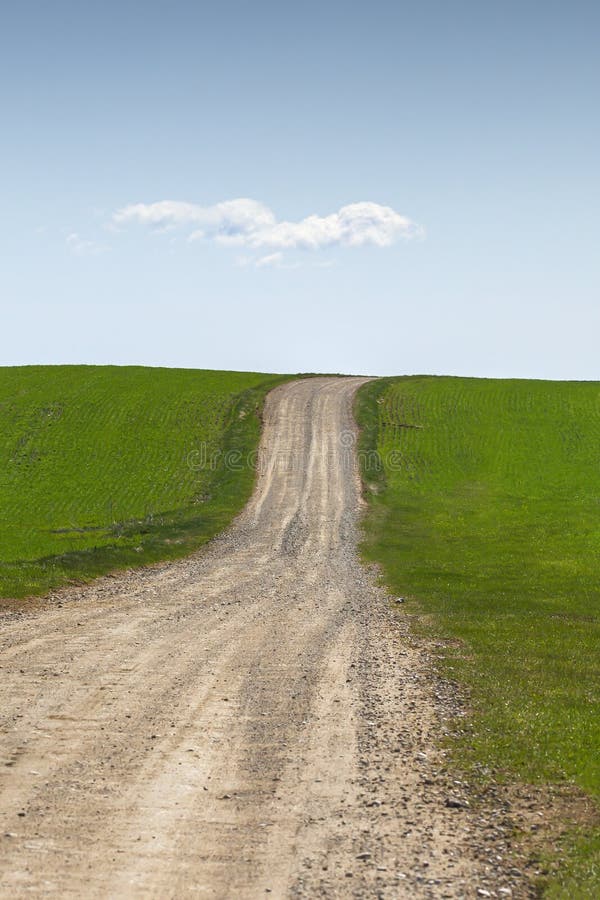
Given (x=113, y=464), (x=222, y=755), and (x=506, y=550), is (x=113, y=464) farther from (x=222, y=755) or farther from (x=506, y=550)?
(x=222, y=755)

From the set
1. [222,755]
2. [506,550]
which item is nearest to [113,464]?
[506,550]

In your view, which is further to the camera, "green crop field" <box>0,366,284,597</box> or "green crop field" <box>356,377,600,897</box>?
"green crop field" <box>0,366,284,597</box>

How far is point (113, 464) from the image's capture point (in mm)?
60438

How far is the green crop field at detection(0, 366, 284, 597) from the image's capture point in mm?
39094

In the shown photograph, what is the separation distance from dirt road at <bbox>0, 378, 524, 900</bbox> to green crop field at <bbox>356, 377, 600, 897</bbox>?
54.8 inches

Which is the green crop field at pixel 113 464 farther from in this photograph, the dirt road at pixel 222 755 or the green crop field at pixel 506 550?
the green crop field at pixel 506 550

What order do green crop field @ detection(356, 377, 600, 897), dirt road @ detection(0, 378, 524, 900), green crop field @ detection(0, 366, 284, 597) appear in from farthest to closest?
green crop field @ detection(0, 366, 284, 597), green crop field @ detection(356, 377, 600, 897), dirt road @ detection(0, 378, 524, 900)

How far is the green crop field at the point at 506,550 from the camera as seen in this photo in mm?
14414

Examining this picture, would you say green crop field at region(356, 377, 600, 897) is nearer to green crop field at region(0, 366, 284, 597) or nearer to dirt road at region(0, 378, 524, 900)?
dirt road at region(0, 378, 524, 900)

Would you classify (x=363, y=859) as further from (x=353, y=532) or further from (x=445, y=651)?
(x=353, y=532)

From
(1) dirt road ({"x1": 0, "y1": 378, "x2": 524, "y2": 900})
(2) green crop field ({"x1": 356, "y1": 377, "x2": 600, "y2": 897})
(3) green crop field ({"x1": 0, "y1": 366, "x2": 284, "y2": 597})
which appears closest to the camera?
(1) dirt road ({"x1": 0, "y1": 378, "x2": 524, "y2": 900})

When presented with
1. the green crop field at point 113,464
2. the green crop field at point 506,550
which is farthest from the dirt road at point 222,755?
the green crop field at point 113,464

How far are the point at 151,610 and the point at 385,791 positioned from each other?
14948mm

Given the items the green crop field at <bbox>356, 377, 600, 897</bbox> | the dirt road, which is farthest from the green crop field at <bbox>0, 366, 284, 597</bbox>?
the green crop field at <bbox>356, 377, 600, 897</bbox>
